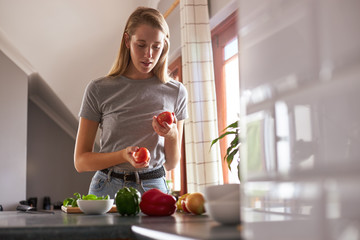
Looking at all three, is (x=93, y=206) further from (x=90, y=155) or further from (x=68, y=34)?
(x=68, y=34)

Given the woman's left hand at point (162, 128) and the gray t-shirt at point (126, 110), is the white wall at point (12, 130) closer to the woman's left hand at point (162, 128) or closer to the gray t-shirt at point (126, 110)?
the gray t-shirt at point (126, 110)

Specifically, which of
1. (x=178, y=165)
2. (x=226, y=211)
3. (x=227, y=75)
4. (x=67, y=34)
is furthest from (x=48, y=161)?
(x=226, y=211)

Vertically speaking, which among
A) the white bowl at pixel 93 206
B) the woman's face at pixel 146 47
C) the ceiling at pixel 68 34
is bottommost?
the white bowl at pixel 93 206

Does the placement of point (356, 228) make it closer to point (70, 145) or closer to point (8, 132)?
point (8, 132)

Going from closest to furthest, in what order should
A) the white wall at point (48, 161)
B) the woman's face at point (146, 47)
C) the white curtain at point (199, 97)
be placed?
the woman's face at point (146, 47), the white curtain at point (199, 97), the white wall at point (48, 161)

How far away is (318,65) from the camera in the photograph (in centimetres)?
55

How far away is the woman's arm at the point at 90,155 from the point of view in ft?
5.81

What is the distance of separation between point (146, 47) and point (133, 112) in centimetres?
27

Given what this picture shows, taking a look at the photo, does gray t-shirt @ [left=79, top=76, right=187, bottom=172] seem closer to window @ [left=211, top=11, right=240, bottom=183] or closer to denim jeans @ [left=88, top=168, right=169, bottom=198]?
denim jeans @ [left=88, top=168, right=169, bottom=198]

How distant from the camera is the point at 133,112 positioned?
197 cm

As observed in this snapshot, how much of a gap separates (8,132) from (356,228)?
567 centimetres

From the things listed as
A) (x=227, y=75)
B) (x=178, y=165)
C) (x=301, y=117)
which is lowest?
(x=301, y=117)

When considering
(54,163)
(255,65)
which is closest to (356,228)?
(255,65)

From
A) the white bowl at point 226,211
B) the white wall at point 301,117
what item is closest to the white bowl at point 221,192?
the white bowl at point 226,211
